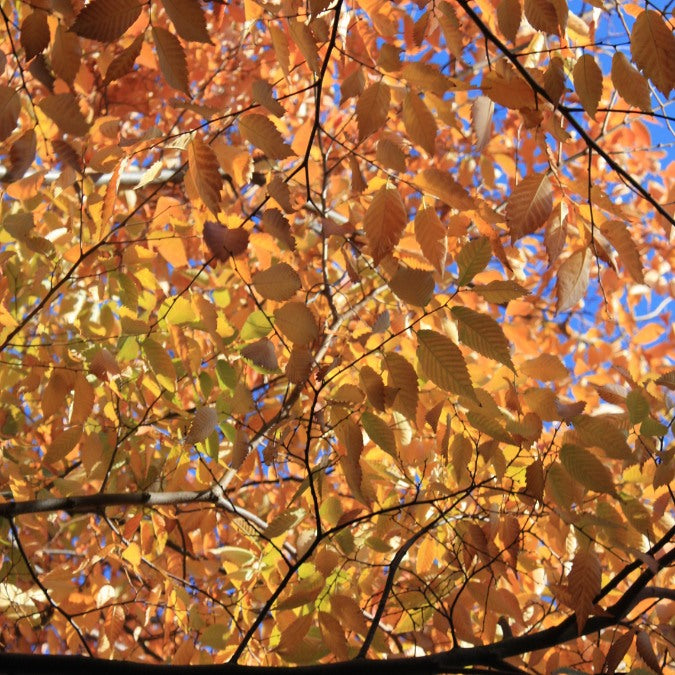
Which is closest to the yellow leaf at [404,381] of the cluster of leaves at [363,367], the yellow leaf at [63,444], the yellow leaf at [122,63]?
the cluster of leaves at [363,367]

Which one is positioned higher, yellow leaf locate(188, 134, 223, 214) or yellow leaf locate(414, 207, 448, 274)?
yellow leaf locate(188, 134, 223, 214)

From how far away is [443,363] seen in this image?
1.68 m

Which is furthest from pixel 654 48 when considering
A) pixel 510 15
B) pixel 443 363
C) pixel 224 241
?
pixel 224 241

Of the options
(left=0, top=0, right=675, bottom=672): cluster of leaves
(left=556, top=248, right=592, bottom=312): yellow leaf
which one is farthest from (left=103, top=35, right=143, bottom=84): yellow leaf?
(left=556, top=248, right=592, bottom=312): yellow leaf

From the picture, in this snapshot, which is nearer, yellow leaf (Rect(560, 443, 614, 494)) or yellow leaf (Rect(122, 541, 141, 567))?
yellow leaf (Rect(560, 443, 614, 494))

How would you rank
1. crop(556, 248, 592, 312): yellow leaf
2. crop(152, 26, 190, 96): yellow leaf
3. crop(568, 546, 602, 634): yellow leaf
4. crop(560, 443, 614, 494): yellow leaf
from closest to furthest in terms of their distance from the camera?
crop(152, 26, 190, 96): yellow leaf < crop(568, 546, 602, 634): yellow leaf < crop(560, 443, 614, 494): yellow leaf < crop(556, 248, 592, 312): yellow leaf

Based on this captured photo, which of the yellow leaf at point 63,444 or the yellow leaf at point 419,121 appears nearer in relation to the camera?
the yellow leaf at point 419,121

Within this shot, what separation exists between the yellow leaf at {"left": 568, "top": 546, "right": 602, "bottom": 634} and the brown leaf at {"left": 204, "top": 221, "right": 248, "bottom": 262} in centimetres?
108

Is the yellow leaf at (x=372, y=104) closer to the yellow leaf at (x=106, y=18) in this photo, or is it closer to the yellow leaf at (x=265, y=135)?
the yellow leaf at (x=265, y=135)

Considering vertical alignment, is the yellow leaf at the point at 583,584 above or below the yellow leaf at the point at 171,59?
below

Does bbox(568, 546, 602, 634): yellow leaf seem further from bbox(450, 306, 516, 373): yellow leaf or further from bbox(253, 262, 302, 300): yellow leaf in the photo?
→ bbox(253, 262, 302, 300): yellow leaf

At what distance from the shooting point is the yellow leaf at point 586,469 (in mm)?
1841

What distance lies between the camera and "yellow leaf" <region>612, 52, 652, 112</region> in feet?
5.59

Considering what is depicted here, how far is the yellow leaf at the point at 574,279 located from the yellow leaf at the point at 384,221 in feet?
1.74
